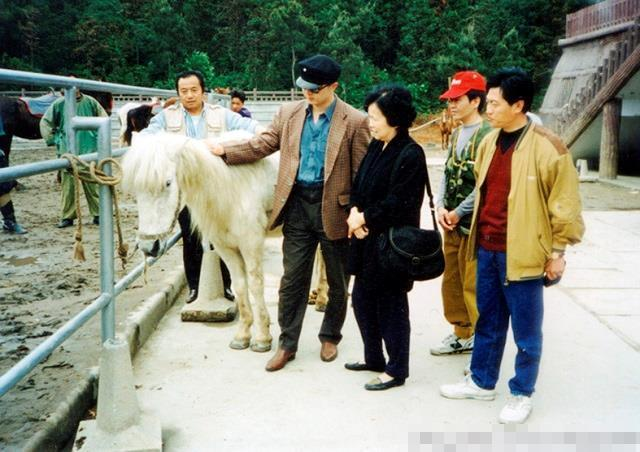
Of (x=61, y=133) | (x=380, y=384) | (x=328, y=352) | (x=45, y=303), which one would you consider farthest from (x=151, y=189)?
(x=61, y=133)

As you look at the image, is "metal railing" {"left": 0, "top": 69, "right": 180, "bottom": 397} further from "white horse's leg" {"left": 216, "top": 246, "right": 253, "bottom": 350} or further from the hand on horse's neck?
the hand on horse's neck

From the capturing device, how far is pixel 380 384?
3.78m

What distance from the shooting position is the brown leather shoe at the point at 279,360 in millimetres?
4113

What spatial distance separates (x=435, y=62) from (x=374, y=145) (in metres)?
38.6

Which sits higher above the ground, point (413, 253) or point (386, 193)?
point (386, 193)

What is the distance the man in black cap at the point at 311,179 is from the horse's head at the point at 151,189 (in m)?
0.62

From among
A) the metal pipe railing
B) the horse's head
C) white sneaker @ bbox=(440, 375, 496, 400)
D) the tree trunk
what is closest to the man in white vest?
the horse's head

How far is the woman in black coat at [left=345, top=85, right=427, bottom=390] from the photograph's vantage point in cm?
356

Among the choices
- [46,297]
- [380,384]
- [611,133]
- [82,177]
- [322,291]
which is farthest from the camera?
[611,133]

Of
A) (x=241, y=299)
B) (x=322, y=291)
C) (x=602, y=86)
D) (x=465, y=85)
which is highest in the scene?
(x=602, y=86)

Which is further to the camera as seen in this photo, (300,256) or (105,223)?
(300,256)

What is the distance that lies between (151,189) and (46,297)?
9.72 feet

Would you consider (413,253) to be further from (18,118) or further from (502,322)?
(18,118)

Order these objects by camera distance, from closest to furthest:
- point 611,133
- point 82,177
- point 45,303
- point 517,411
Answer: point 82,177 → point 517,411 → point 45,303 → point 611,133
